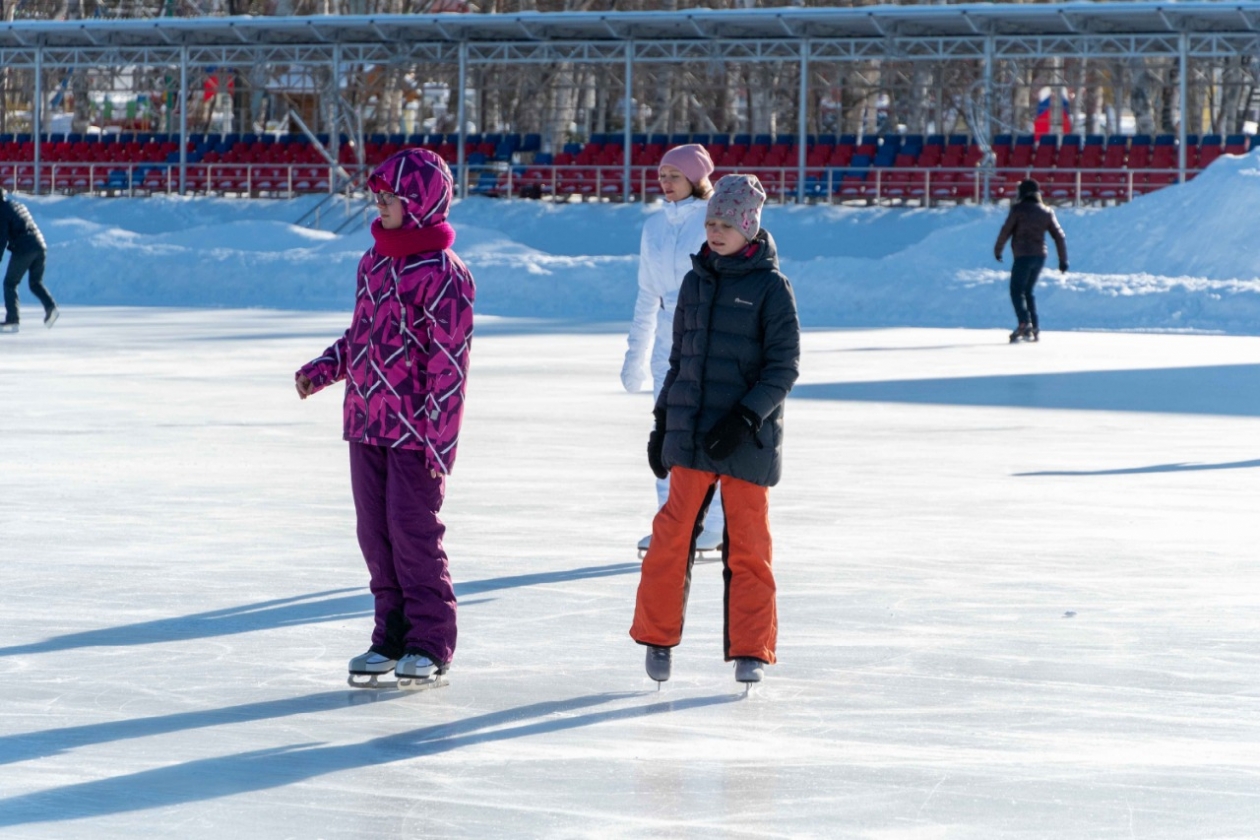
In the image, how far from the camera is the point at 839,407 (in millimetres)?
13094

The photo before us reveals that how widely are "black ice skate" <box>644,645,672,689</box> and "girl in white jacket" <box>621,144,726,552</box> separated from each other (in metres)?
1.76

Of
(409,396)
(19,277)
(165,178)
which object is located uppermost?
(165,178)

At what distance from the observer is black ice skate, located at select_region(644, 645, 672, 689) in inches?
207

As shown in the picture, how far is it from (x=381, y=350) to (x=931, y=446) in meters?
6.21

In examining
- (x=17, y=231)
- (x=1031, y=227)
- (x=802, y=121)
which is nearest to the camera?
(x=17, y=231)

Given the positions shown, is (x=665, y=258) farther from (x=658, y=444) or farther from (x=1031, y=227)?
(x=1031, y=227)

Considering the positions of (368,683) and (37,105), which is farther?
(37,105)

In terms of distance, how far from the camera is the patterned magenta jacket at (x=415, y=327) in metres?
5.13

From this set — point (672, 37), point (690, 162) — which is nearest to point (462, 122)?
point (672, 37)

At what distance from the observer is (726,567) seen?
5359mm

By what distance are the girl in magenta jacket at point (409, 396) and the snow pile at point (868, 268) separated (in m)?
17.3

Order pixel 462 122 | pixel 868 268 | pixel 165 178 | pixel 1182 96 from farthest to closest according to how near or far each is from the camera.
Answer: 1. pixel 165 178
2. pixel 462 122
3. pixel 1182 96
4. pixel 868 268

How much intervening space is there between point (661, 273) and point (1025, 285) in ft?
42.8

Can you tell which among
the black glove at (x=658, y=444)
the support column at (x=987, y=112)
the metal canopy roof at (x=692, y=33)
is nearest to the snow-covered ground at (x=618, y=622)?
the black glove at (x=658, y=444)
